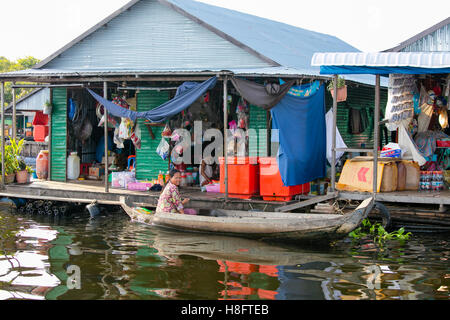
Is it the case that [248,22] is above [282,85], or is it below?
above

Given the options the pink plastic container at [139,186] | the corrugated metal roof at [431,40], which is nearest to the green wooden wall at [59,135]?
the pink plastic container at [139,186]

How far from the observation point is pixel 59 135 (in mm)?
15945

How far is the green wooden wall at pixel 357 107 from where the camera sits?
15782mm

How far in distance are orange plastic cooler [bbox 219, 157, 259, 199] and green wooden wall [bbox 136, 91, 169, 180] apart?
3.05 m

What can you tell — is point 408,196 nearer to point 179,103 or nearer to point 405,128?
point 405,128

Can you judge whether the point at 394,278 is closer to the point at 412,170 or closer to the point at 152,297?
the point at 152,297

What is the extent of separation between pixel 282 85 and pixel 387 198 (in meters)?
3.14

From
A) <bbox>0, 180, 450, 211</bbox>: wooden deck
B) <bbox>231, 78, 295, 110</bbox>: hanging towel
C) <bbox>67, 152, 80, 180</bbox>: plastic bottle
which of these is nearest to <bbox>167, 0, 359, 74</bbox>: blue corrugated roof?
<bbox>231, 78, 295, 110</bbox>: hanging towel

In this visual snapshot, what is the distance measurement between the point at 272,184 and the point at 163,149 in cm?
352

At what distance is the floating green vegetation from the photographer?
10711 millimetres

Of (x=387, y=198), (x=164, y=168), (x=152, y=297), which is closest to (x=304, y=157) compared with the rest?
(x=387, y=198)

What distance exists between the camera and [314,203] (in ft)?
38.0
